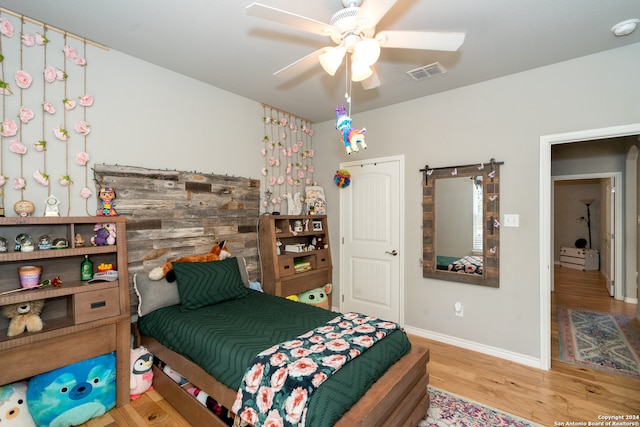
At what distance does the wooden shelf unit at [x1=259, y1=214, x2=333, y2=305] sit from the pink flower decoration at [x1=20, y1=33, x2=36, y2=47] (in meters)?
2.30

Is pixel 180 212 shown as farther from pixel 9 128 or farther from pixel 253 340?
pixel 253 340

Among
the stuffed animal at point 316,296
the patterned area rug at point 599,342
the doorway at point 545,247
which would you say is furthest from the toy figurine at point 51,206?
the patterned area rug at point 599,342

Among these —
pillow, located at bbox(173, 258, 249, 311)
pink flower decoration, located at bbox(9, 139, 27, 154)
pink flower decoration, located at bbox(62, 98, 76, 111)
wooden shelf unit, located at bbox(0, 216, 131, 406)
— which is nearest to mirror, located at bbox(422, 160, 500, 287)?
pillow, located at bbox(173, 258, 249, 311)

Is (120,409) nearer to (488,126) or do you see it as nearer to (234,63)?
(234,63)

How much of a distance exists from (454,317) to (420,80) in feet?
8.18

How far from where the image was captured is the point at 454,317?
3188 millimetres

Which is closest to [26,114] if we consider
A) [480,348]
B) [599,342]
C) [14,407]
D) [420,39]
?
[14,407]

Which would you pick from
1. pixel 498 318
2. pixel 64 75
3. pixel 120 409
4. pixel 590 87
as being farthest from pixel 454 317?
pixel 64 75

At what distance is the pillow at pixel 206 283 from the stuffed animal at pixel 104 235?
0.50 meters

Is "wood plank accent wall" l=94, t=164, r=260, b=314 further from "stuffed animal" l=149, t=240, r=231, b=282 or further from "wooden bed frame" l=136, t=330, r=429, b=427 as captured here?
"wooden bed frame" l=136, t=330, r=429, b=427

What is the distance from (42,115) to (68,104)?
18cm

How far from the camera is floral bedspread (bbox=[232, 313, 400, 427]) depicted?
137cm

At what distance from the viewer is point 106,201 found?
2312 mm

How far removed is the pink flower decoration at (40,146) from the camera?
6.91 feet
